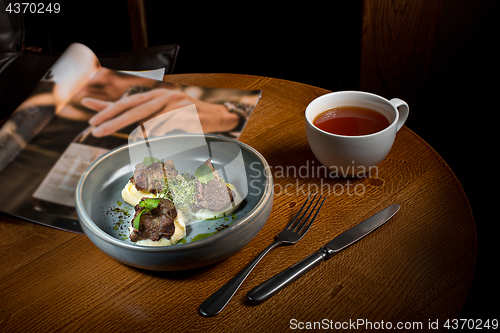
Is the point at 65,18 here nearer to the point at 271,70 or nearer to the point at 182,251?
the point at 271,70

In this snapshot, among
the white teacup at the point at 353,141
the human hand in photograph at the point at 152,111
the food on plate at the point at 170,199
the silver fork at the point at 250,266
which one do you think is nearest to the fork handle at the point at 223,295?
the silver fork at the point at 250,266

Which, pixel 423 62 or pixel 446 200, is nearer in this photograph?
pixel 446 200

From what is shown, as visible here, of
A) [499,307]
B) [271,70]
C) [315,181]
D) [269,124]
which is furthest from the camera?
[271,70]

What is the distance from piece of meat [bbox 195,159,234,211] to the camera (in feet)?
2.05

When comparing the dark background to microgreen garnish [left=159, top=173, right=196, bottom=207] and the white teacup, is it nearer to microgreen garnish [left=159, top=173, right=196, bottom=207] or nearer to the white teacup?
the white teacup

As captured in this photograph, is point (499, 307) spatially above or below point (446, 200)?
below

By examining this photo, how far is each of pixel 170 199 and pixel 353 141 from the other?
0.31 metres

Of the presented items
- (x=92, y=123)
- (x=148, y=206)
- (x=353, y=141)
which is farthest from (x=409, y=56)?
(x=148, y=206)

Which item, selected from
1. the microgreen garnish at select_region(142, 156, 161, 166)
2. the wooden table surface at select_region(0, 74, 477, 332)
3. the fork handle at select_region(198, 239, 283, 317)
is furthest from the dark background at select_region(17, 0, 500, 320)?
the microgreen garnish at select_region(142, 156, 161, 166)

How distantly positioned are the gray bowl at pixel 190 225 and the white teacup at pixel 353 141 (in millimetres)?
120

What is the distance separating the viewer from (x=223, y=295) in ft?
1.72

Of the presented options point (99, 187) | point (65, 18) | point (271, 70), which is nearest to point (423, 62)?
point (271, 70)

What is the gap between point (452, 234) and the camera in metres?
0.60

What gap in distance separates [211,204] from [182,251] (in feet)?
0.44
